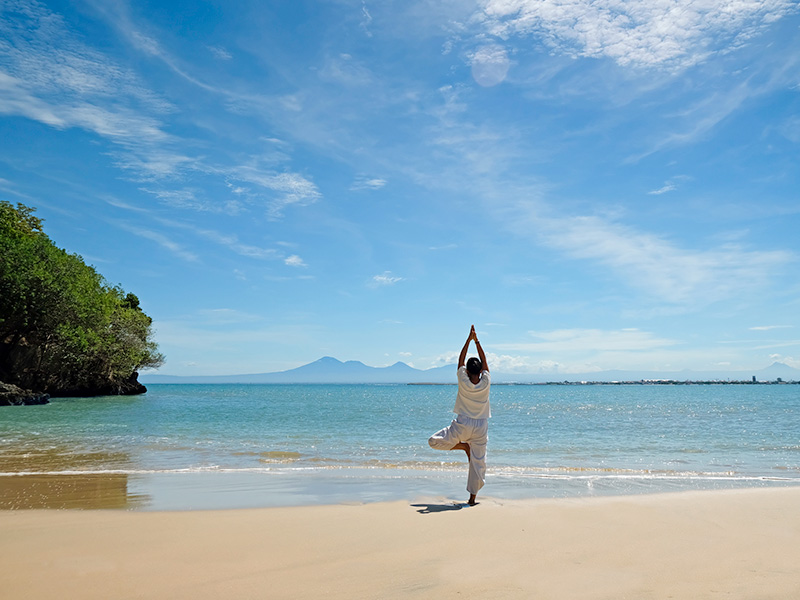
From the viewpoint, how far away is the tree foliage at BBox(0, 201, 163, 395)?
1457 inches

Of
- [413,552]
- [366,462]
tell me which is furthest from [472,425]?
[366,462]

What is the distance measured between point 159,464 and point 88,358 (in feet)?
140

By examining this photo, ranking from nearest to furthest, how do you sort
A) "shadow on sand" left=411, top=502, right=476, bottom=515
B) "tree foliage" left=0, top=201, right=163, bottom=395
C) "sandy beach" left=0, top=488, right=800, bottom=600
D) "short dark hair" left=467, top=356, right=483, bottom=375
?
"sandy beach" left=0, top=488, right=800, bottom=600, "shadow on sand" left=411, top=502, right=476, bottom=515, "short dark hair" left=467, top=356, right=483, bottom=375, "tree foliage" left=0, top=201, right=163, bottom=395

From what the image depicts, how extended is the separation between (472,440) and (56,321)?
135 ft

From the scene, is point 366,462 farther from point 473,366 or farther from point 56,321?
point 56,321

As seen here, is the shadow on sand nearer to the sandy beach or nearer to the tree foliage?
the sandy beach

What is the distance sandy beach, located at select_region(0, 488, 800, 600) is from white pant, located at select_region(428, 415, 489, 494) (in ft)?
1.46

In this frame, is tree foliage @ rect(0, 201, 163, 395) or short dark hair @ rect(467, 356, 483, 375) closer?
short dark hair @ rect(467, 356, 483, 375)

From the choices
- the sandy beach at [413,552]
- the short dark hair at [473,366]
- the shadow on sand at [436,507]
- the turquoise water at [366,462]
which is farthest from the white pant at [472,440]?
the turquoise water at [366,462]

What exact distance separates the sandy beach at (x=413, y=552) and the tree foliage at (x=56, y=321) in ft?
117

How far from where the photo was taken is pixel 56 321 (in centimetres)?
4019

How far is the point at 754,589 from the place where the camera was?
425 cm

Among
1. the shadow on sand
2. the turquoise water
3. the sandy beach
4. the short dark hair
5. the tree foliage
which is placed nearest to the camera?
the sandy beach

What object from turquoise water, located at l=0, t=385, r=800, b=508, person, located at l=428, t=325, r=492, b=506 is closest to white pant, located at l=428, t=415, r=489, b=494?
person, located at l=428, t=325, r=492, b=506
